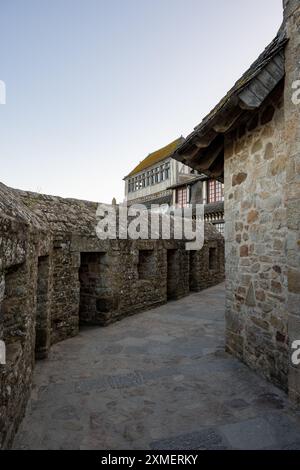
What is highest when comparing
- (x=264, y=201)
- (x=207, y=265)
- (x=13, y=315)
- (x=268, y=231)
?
(x=264, y=201)

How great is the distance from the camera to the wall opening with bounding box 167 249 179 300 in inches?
440

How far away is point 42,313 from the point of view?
5.33 m

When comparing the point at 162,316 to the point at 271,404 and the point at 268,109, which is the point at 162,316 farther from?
the point at 268,109

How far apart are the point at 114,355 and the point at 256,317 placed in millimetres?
2689

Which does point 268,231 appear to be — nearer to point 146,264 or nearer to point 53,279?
point 53,279

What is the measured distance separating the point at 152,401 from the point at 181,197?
19.7 m

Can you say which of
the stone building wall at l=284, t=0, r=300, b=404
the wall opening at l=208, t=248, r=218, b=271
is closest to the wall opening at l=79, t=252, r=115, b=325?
the stone building wall at l=284, t=0, r=300, b=404

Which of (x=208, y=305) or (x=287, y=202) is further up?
(x=287, y=202)

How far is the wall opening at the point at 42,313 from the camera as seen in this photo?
5166 mm

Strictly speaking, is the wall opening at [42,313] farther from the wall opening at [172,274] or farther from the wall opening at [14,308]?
the wall opening at [172,274]

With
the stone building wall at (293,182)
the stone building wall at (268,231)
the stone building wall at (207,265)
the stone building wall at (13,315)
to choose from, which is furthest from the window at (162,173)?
the stone building wall at (13,315)

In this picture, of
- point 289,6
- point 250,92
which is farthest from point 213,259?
point 289,6
